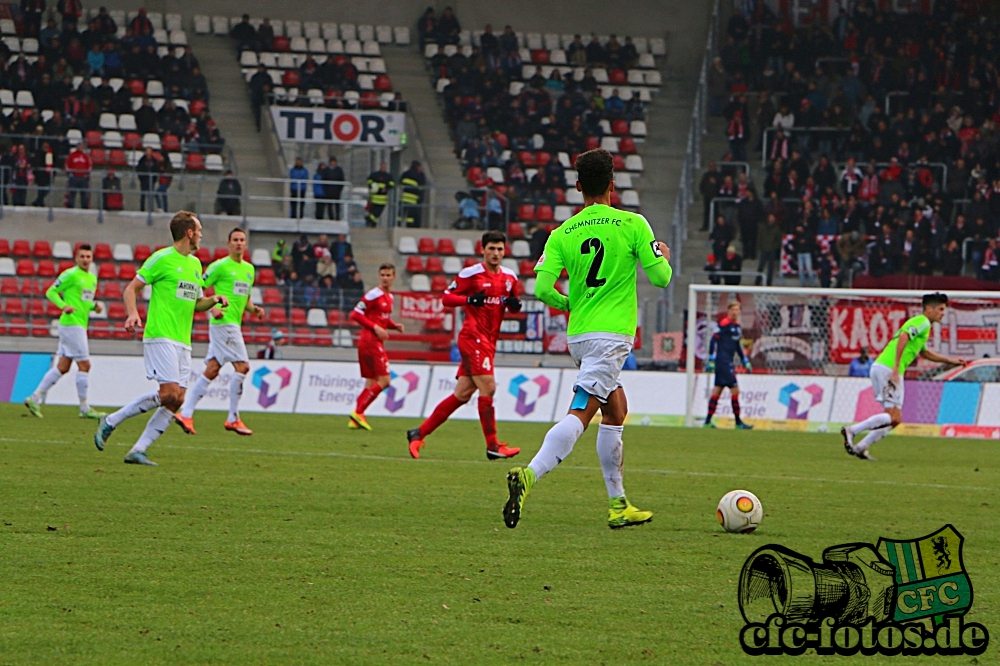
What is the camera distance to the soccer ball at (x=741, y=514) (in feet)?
27.6

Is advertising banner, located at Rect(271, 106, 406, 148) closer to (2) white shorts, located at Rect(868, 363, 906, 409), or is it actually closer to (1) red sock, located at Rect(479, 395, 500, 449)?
(2) white shorts, located at Rect(868, 363, 906, 409)

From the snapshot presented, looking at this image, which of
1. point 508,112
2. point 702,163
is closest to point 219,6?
point 508,112

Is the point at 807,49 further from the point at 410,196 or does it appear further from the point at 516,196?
the point at 410,196

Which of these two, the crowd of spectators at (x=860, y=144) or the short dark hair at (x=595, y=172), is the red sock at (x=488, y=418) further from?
the crowd of spectators at (x=860, y=144)

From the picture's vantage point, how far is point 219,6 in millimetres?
39562

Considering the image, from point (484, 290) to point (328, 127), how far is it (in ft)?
71.0

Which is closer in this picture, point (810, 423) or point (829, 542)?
point (829, 542)

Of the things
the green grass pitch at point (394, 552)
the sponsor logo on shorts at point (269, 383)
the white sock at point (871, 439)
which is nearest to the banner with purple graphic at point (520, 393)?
the sponsor logo on shorts at point (269, 383)

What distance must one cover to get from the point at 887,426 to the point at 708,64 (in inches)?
939

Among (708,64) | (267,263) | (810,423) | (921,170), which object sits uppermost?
(708,64)

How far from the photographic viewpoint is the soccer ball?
27.6 ft

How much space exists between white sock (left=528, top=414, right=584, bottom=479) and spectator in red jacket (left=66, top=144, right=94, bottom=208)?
2468 cm

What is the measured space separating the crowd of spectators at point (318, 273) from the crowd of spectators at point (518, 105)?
5640 millimetres

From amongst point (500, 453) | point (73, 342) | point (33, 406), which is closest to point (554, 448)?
point (500, 453)
